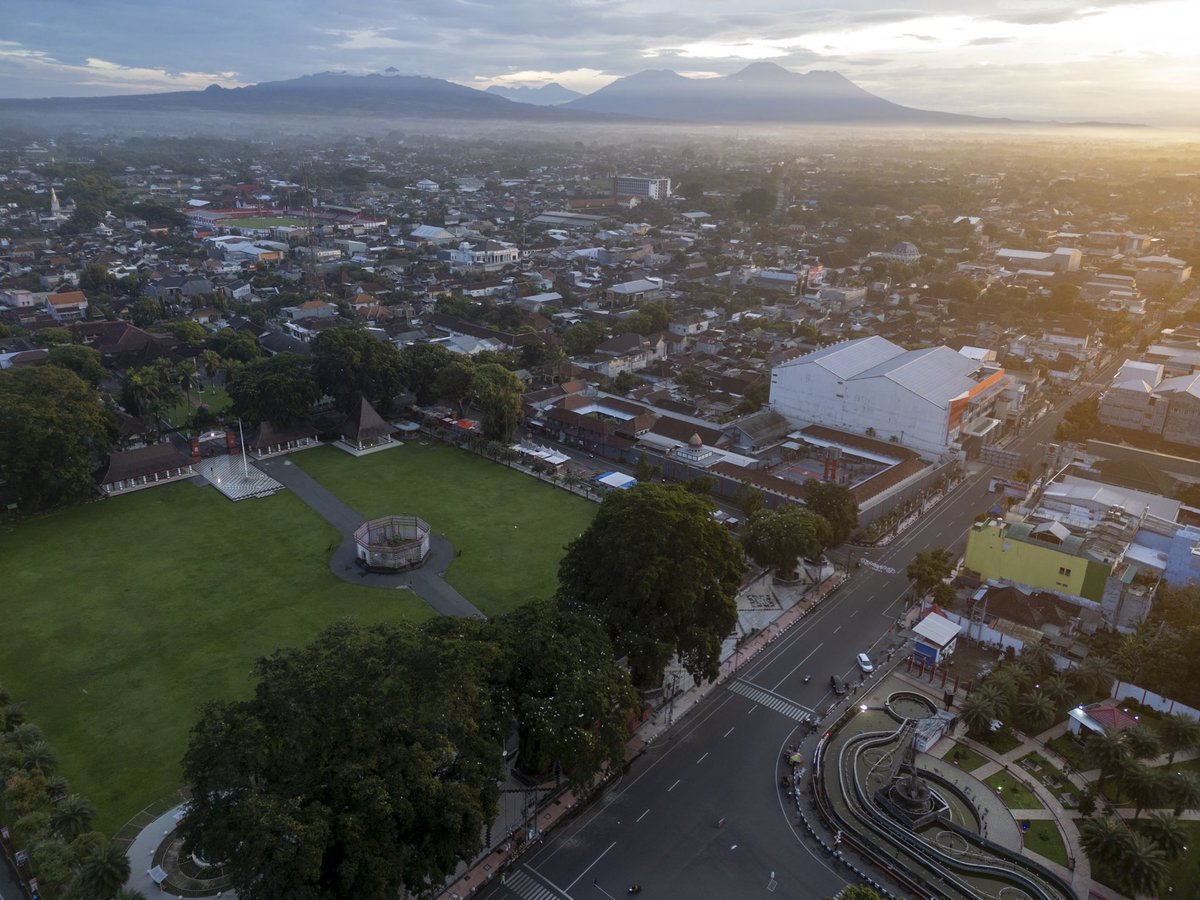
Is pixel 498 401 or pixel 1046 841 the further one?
pixel 498 401

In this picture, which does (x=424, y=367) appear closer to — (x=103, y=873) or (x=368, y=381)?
(x=368, y=381)

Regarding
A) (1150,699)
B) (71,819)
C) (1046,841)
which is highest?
(71,819)

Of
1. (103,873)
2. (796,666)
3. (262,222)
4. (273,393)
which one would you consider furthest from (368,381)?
(262,222)

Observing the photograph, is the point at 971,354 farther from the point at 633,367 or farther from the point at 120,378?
the point at 120,378

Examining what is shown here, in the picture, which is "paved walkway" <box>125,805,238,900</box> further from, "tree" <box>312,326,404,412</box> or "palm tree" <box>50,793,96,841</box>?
"tree" <box>312,326,404,412</box>

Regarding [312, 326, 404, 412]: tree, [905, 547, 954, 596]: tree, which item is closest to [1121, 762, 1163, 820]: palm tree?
[905, 547, 954, 596]: tree

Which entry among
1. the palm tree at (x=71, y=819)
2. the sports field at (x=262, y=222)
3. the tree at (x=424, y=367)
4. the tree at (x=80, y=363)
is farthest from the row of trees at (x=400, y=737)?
the sports field at (x=262, y=222)

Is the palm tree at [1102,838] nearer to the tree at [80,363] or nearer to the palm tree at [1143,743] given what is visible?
the palm tree at [1143,743]
